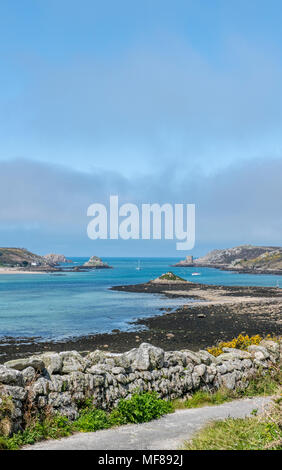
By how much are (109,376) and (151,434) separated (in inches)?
84.0

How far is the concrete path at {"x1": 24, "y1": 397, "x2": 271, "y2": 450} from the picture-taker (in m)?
7.63

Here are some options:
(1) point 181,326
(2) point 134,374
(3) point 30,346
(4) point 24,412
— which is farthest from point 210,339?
(4) point 24,412

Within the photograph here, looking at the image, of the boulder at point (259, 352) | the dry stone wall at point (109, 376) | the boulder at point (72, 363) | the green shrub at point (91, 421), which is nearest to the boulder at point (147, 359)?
the dry stone wall at point (109, 376)

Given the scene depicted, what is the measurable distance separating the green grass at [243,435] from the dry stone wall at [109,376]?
104 inches

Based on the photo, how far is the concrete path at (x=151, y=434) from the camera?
763 cm

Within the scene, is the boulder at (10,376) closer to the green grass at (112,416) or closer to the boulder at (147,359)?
the green grass at (112,416)

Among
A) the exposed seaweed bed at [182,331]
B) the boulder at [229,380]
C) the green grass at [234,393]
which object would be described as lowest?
the exposed seaweed bed at [182,331]

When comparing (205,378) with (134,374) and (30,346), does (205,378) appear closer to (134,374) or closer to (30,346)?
(134,374)

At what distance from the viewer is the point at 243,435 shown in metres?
7.54

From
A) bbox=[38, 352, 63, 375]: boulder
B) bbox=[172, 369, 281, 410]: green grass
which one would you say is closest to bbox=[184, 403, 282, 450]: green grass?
bbox=[172, 369, 281, 410]: green grass

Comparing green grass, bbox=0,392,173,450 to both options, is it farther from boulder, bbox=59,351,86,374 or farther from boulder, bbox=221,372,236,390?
boulder, bbox=221,372,236,390

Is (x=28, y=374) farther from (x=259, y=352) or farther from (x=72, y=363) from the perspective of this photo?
(x=259, y=352)

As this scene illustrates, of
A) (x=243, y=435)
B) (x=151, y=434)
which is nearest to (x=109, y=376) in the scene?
(x=151, y=434)

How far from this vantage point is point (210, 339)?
3250cm
